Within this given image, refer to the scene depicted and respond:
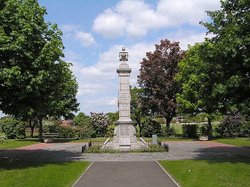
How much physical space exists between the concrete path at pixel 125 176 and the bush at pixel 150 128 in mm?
29784

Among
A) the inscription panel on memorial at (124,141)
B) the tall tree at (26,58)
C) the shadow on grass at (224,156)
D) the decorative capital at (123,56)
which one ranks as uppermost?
the decorative capital at (123,56)

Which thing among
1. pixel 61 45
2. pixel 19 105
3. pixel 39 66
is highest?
pixel 61 45

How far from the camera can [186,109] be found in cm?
4431

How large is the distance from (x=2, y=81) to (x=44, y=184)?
602 centimetres

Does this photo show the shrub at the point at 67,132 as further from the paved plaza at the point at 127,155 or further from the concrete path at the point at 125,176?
the concrete path at the point at 125,176

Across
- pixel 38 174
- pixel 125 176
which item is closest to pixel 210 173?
pixel 125 176

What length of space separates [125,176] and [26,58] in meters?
7.04

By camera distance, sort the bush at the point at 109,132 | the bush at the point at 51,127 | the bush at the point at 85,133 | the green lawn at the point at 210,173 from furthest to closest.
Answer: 1. the bush at the point at 51,127
2. the bush at the point at 109,132
3. the bush at the point at 85,133
4. the green lawn at the point at 210,173

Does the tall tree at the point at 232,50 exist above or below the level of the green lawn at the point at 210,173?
above

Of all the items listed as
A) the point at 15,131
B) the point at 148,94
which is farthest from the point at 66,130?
the point at 148,94

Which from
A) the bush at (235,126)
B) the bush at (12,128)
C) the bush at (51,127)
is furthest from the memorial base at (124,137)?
the bush at (51,127)

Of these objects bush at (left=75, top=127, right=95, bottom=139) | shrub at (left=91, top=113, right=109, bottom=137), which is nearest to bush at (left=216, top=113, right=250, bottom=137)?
shrub at (left=91, top=113, right=109, bottom=137)

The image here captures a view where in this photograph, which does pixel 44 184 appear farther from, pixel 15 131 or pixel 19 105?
pixel 15 131

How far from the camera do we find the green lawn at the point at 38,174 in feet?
43.7
